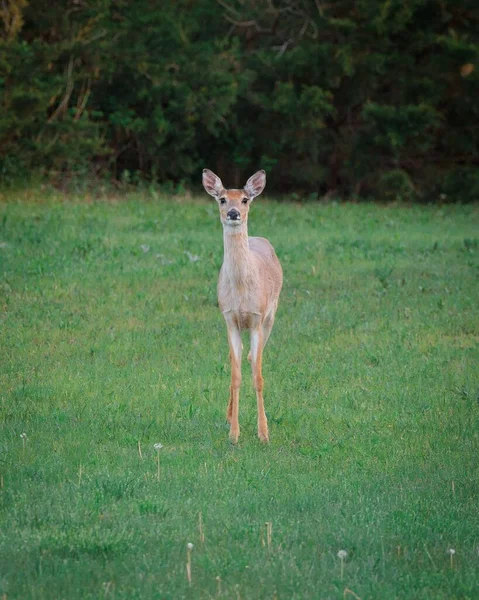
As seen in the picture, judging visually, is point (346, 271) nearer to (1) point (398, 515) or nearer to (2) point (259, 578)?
(1) point (398, 515)

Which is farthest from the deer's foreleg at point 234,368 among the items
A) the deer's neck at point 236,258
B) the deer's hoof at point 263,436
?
the deer's neck at point 236,258

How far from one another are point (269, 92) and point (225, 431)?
19362 millimetres

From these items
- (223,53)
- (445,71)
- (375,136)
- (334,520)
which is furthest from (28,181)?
(334,520)

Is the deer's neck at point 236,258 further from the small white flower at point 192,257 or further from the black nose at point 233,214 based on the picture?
the small white flower at point 192,257

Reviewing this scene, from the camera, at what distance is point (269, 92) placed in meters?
26.1

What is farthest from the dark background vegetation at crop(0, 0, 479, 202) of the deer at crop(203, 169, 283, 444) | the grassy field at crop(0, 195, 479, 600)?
the deer at crop(203, 169, 283, 444)

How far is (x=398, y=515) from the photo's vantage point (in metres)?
5.91

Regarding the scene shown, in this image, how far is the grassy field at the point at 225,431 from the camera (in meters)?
5.18

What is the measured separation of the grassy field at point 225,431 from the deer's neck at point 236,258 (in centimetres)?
103

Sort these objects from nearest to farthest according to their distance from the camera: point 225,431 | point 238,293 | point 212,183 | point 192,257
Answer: point 225,431 → point 238,293 → point 212,183 → point 192,257

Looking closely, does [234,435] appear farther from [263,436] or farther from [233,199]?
[233,199]

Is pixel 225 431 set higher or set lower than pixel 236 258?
lower

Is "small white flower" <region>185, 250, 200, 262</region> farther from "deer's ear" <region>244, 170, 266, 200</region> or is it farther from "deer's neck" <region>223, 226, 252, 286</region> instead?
"deer's neck" <region>223, 226, 252, 286</region>

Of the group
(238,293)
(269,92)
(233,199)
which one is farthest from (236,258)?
(269,92)
